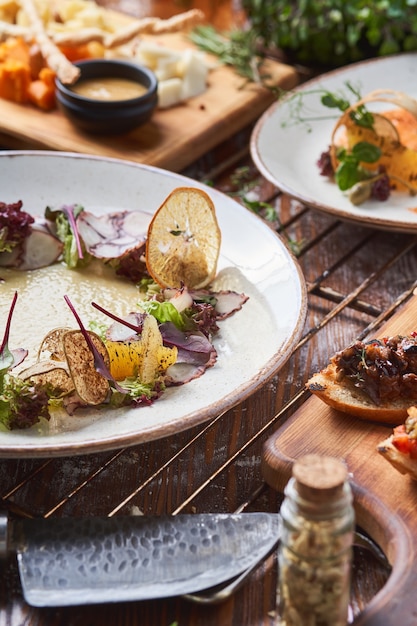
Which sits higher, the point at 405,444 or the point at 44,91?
the point at 405,444

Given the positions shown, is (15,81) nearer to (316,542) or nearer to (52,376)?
(52,376)

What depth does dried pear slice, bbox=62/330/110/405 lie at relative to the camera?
83.3 inches

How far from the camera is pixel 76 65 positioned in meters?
3.80

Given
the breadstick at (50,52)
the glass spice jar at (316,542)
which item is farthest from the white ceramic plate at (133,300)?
the breadstick at (50,52)

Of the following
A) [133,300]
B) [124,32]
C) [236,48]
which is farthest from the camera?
[236,48]

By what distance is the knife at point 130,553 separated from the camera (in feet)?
5.69

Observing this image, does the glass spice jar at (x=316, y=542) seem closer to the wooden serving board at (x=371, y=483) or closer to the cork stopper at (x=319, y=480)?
the cork stopper at (x=319, y=480)

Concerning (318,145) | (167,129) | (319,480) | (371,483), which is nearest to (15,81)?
(167,129)

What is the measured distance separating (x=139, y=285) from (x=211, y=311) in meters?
0.30

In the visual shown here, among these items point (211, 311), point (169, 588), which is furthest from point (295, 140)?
point (169, 588)

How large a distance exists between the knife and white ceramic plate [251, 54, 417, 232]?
142 centimetres

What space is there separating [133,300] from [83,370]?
0.54m

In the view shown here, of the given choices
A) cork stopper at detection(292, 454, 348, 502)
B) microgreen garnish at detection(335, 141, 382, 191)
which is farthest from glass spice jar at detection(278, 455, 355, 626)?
microgreen garnish at detection(335, 141, 382, 191)

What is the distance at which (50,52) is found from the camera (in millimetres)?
3803
